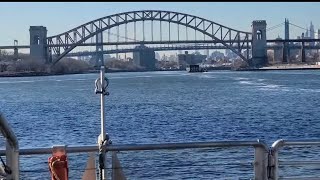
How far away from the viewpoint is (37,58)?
15350 centimetres

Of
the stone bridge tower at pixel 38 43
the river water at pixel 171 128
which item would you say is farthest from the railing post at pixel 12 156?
the stone bridge tower at pixel 38 43

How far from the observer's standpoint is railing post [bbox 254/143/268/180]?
5227 millimetres

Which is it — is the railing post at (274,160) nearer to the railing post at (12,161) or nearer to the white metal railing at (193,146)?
the white metal railing at (193,146)

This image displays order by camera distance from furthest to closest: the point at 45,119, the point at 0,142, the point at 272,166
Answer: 1. the point at 45,119
2. the point at 0,142
3. the point at 272,166

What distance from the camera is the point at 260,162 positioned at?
525 centimetres

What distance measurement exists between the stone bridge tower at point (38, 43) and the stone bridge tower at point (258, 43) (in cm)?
4918

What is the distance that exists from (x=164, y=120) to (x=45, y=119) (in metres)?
7.86

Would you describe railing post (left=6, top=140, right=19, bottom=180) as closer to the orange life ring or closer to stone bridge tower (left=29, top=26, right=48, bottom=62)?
the orange life ring

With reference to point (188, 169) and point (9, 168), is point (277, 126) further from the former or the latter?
point (9, 168)

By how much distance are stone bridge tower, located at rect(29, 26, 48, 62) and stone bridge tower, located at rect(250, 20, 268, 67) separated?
49.2 metres

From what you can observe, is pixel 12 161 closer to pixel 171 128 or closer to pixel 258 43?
pixel 171 128

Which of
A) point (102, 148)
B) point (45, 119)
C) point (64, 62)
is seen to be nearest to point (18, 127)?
point (45, 119)

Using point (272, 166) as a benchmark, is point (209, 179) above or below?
below

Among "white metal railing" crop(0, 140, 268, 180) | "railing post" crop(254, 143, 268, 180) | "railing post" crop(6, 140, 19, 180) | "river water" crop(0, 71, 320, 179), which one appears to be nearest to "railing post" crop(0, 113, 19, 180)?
"railing post" crop(6, 140, 19, 180)
